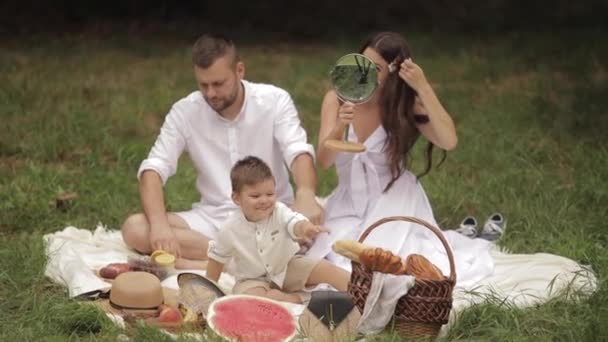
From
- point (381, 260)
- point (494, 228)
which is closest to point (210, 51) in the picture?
point (381, 260)

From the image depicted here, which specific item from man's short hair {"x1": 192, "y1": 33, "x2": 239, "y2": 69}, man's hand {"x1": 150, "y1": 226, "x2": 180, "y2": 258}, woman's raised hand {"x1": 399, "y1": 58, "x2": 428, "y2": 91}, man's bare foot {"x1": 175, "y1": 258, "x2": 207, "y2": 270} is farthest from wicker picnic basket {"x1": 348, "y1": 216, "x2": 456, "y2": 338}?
man's short hair {"x1": 192, "y1": 33, "x2": 239, "y2": 69}

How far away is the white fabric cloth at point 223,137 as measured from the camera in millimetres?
6148

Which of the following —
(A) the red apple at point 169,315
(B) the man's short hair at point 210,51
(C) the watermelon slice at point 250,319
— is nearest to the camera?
(C) the watermelon slice at point 250,319

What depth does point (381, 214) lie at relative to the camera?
19.2 feet

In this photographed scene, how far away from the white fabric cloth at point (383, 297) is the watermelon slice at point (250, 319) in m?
0.34

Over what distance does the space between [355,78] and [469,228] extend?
1.63m

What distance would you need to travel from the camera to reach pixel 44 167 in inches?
297

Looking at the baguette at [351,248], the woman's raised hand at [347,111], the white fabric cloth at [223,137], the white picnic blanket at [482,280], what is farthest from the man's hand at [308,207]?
the baguette at [351,248]

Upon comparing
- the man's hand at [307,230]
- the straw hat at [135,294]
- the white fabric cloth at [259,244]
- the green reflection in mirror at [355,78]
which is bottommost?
the straw hat at [135,294]

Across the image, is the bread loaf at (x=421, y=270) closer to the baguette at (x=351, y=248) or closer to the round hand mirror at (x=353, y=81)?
the baguette at (x=351, y=248)

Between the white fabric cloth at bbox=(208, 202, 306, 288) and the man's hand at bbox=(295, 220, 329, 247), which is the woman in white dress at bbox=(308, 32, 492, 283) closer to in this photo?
the white fabric cloth at bbox=(208, 202, 306, 288)

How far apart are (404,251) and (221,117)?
4.36 ft

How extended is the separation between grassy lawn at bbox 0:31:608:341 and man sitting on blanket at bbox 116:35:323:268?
0.67 meters

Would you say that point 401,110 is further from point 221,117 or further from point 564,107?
point 564,107
